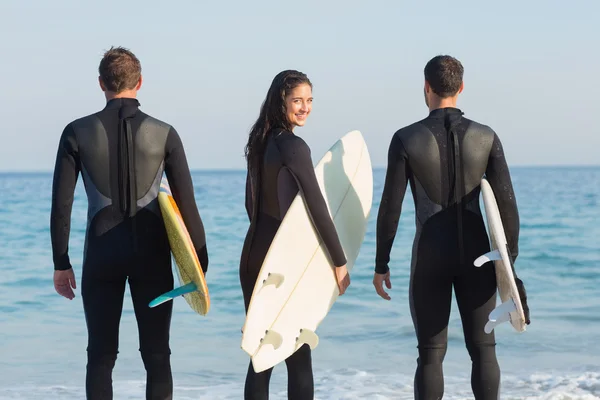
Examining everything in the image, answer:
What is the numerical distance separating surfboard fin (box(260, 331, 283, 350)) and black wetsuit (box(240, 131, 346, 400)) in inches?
3.3

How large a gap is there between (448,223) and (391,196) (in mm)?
252

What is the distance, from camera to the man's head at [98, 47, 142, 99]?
3412 millimetres

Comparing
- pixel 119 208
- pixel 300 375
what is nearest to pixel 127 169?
pixel 119 208

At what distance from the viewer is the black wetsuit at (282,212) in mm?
3432

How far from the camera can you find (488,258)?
11.0 ft

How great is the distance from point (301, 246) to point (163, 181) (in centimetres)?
62

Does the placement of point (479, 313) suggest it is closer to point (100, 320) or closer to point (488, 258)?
point (488, 258)

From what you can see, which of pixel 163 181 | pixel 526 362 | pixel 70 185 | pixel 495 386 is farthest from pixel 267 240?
pixel 526 362

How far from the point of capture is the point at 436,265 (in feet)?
11.4

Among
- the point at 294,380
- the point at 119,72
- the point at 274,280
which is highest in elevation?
the point at 119,72

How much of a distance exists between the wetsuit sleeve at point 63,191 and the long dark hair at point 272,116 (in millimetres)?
698

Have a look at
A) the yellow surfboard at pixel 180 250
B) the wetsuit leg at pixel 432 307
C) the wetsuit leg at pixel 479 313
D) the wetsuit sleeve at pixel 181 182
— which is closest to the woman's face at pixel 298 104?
the wetsuit sleeve at pixel 181 182

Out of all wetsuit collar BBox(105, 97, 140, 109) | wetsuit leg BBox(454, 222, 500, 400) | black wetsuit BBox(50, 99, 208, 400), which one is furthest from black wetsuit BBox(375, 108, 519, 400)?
wetsuit collar BBox(105, 97, 140, 109)

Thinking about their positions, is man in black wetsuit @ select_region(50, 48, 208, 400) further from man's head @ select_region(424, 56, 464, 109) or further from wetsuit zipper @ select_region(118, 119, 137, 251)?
man's head @ select_region(424, 56, 464, 109)
